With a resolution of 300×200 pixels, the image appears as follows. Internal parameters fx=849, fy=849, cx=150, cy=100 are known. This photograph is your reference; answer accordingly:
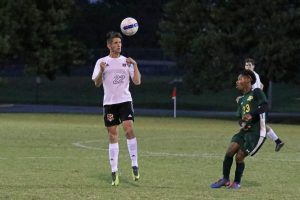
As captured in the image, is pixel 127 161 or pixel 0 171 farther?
pixel 127 161

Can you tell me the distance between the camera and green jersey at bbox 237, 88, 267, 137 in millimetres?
13648

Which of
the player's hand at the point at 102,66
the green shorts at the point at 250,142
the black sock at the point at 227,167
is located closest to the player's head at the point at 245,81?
the green shorts at the point at 250,142

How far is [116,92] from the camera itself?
14.5 m

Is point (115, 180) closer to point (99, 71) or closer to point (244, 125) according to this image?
point (99, 71)

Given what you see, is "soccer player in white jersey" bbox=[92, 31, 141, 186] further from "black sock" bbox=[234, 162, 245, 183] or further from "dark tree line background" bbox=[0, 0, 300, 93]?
"dark tree line background" bbox=[0, 0, 300, 93]

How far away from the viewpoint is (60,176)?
14.9m

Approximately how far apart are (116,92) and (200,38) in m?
25.5

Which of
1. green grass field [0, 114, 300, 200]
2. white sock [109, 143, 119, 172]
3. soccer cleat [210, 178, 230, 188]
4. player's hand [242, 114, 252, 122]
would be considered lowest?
green grass field [0, 114, 300, 200]

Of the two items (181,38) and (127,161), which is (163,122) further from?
(127,161)

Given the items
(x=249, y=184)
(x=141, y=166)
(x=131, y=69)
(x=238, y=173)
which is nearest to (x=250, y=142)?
(x=238, y=173)

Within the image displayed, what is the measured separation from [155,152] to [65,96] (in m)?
43.1

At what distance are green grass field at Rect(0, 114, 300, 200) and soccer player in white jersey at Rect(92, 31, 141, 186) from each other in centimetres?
58

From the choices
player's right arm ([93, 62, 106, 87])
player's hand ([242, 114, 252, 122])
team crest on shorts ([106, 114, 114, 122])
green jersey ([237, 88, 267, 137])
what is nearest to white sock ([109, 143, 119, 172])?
team crest on shorts ([106, 114, 114, 122])

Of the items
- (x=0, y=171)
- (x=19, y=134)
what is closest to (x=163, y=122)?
(x=19, y=134)
